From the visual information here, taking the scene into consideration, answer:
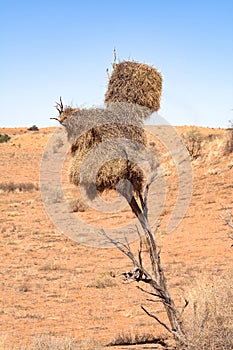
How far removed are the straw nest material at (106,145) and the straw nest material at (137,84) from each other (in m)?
0.10

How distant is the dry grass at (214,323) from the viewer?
6.26 metres

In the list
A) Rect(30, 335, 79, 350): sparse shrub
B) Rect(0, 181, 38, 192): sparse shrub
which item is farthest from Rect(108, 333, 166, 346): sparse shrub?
Rect(0, 181, 38, 192): sparse shrub

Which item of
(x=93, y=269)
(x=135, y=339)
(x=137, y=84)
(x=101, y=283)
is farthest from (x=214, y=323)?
(x=93, y=269)

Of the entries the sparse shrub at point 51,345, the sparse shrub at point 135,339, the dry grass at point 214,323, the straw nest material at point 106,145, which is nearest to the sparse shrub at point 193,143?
the sparse shrub at point 135,339

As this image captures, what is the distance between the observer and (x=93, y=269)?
48.6 ft

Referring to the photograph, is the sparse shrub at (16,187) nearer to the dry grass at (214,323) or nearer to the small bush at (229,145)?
the small bush at (229,145)

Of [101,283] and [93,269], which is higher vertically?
[101,283]

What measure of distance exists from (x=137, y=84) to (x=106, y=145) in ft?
2.81

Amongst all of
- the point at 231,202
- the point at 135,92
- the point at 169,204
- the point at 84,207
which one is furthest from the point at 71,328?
the point at 84,207

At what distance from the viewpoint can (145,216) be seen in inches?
270

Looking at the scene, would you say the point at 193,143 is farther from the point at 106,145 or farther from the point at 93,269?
the point at 106,145

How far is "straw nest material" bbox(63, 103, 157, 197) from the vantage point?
20.2ft

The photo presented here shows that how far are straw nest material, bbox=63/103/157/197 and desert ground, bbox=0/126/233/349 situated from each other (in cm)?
139

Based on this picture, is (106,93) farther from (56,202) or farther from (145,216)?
(56,202)
